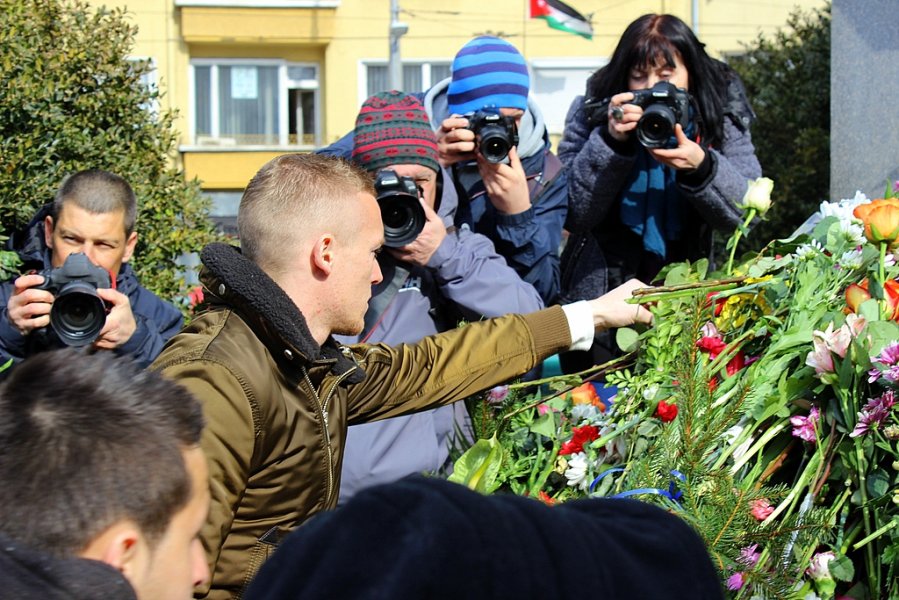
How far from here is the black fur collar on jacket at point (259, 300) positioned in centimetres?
217

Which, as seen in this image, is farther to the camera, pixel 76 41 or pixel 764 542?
Answer: pixel 76 41

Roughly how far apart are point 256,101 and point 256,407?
1944 centimetres

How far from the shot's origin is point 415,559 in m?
0.82

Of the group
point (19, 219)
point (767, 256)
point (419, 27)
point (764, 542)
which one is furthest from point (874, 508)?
point (419, 27)

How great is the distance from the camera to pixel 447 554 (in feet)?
2.68

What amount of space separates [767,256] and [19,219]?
9.74ft

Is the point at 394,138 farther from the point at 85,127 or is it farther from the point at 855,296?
the point at 85,127

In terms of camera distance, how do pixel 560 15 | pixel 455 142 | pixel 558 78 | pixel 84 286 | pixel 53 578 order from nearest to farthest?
pixel 53 578 < pixel 84 286 < pixel 455 142 < pixel 560 15 < pixel 558 78

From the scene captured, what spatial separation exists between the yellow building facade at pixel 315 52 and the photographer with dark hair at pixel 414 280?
17.0m

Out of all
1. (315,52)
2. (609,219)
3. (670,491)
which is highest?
(315,52)

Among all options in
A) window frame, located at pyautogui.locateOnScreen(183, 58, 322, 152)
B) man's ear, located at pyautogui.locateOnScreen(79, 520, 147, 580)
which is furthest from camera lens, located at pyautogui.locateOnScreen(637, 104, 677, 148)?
window frame, located at pyautogui.locateOnScreen(183, 58, 322, 152)

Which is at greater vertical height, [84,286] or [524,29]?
[524,29]

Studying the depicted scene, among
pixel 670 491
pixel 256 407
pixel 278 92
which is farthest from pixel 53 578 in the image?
pixel 278 92

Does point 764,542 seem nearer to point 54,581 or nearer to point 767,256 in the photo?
point 767,256
